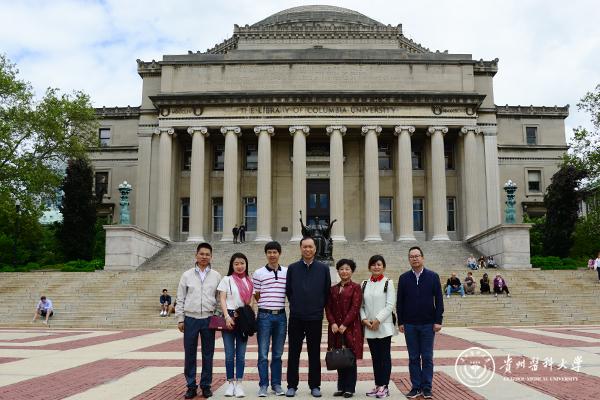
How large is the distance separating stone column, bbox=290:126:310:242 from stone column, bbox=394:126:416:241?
7.20 m

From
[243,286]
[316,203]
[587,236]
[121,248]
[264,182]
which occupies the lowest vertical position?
[243,286]

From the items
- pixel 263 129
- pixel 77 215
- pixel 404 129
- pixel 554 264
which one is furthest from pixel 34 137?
pixel 554 264

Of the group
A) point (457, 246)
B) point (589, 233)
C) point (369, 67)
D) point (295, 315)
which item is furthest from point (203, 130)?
point (295, 315)

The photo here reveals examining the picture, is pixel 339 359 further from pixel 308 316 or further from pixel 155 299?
pixel 155 299

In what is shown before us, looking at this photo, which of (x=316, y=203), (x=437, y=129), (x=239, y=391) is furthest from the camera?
(x=316, y=203)

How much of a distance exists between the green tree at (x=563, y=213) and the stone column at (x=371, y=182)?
12.7m

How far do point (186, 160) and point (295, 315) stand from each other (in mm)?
42621

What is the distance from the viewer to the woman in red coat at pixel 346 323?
812 centimetres


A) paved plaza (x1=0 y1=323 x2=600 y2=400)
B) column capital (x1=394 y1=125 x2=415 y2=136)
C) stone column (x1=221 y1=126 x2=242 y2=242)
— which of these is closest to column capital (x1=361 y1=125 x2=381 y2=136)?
column capital (x1=394 y1=125 x2=415 y2=136)

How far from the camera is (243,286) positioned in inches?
338

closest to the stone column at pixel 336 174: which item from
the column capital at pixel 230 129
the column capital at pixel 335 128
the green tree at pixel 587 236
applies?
the column capital at pixel 335 128

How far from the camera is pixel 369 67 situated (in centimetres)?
4725

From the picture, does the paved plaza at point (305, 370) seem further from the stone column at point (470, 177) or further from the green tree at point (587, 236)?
the stone column at point (470, 177)

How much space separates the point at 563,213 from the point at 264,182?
22.2m
